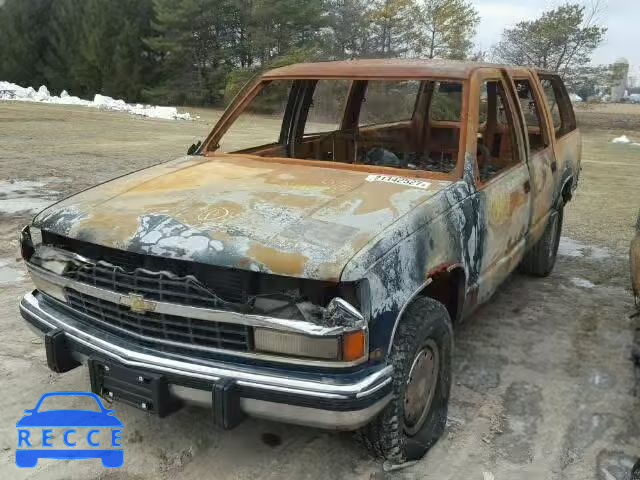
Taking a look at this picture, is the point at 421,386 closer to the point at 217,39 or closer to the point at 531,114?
the point at 531,114

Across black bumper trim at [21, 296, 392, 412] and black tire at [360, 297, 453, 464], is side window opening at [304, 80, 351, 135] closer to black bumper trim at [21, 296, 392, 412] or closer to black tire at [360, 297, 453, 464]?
black tire at [360, 297, 453, 464]

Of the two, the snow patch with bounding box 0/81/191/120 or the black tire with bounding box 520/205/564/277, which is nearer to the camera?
the black tire with bounding box 520/205/564/277

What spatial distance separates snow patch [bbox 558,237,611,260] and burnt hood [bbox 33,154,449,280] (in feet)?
12.1

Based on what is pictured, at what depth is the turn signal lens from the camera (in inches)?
90.2

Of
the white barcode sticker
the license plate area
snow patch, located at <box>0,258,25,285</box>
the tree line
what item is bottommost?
snow patch, located at <box>0,258,25,285</box>

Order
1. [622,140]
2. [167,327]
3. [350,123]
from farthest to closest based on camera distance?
[622,140] → [350,123] → [167,327]

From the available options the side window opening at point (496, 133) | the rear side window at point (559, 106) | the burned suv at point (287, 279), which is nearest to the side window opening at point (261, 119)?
the burned suv at point (287, 279)

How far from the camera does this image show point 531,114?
4.71m

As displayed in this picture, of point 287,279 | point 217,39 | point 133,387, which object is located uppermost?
point 217,39

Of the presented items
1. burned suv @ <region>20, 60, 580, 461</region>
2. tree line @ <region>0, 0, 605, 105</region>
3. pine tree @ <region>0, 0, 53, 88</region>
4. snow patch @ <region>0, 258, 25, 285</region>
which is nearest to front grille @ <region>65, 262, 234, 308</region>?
burned suv @ <region>20, 60, 580, 461</region>

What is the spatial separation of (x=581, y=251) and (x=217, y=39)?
2897cm

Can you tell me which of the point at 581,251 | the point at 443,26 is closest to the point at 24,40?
the point at 443,26

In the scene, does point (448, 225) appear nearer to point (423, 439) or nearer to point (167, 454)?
point (423, 439)

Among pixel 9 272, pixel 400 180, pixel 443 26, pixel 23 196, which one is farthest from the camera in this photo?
pixel 443 26
